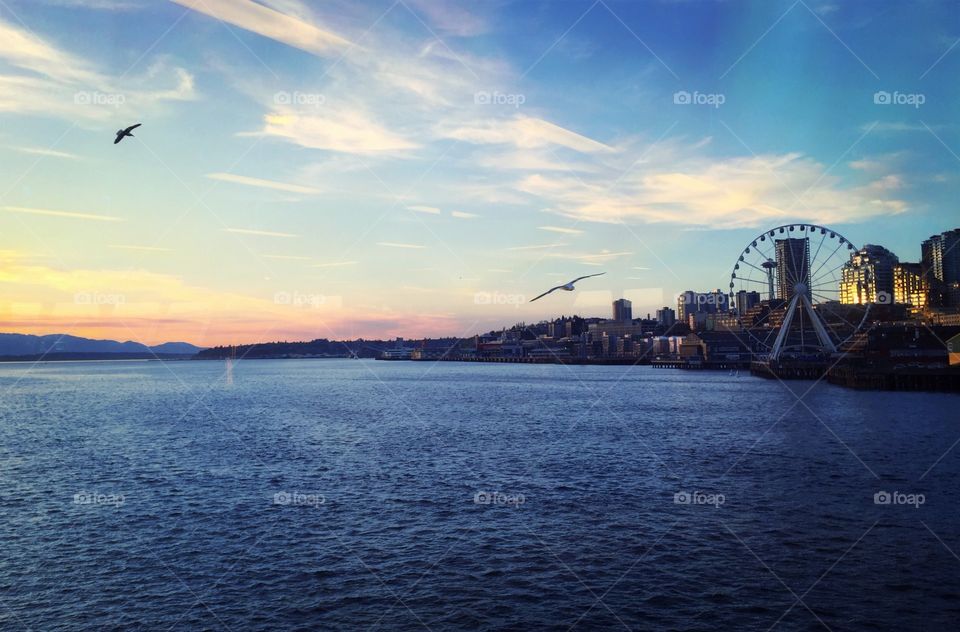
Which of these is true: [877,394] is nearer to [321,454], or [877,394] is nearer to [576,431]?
[576,431]

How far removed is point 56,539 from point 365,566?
13.0 m

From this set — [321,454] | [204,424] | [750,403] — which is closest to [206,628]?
[321,454]

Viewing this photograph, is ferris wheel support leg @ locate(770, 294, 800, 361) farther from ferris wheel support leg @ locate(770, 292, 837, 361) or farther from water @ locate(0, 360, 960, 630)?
water @ locate(0, 360, 960, 630)

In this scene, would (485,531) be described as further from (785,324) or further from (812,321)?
(785,324)

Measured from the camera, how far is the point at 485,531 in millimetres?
A: 25422

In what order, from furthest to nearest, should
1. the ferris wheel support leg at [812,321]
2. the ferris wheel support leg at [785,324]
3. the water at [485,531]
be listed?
1. the ferris wheel support leg at [785,324]
2. the ferris wheel support leg at [812,321]
3. the water at [485,531]

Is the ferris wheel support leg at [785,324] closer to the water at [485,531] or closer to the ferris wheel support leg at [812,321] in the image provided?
the ferris wheel support leg at [812,321]

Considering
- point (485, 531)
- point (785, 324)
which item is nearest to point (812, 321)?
point (785, 324)

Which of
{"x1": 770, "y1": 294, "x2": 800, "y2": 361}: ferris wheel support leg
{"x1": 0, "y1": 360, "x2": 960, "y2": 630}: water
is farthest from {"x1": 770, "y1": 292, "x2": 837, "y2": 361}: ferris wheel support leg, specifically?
{"x1": 0, "y1": 360, "x2": 960, "y2": 630}: water

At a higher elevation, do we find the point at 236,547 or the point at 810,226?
the point at 810,226

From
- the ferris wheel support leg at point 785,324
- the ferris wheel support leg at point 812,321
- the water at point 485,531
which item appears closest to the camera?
→ the water at point 485,531

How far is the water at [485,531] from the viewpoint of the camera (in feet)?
60.3

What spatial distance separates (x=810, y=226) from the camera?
106250mm

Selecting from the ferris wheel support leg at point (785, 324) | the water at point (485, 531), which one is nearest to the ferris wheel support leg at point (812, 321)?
the ferris wheel support leg at point (785, 324)
